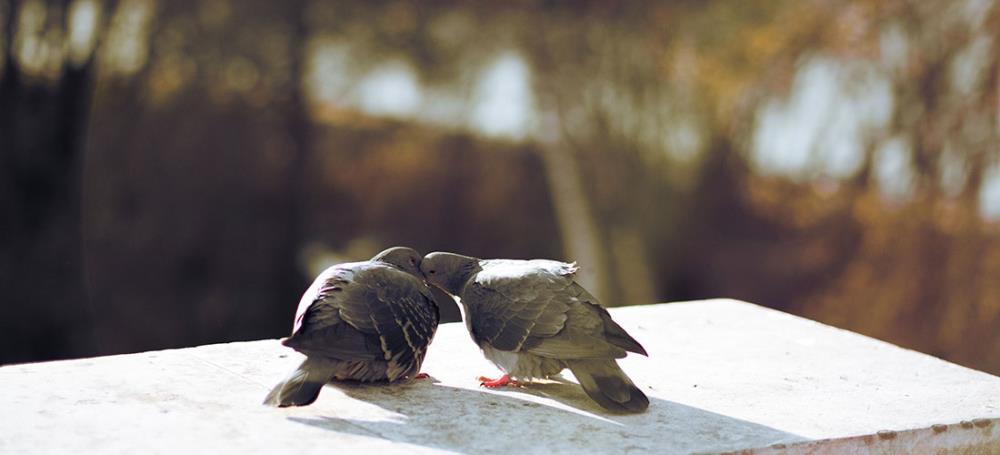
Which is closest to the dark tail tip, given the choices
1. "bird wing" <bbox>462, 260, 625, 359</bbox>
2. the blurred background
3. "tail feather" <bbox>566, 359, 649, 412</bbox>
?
"bird wing" <bbox>462, 260, 625, 359</bbox>

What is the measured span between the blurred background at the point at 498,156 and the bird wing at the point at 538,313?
3.74 metres

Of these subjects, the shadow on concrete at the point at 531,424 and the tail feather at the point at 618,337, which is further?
the tail feather at the point at 618,337

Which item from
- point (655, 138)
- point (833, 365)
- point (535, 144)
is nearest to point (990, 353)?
point (655, 138)

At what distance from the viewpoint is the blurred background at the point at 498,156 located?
552cm

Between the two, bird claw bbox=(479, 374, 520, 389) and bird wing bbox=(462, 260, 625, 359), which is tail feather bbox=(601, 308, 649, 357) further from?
bird claw bbox=(479, 374, 520, 389)

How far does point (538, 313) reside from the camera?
7.41 ft

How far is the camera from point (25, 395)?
2.23 metres

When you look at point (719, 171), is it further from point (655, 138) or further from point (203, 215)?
point (203, 215)

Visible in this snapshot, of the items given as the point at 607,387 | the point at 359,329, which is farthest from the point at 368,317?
the point at 607,387

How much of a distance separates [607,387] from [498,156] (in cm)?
452

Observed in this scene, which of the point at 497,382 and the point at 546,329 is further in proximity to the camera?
the point at 497,382

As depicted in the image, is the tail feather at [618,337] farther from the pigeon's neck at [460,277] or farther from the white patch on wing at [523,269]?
the pigeon's neck at [460,277]

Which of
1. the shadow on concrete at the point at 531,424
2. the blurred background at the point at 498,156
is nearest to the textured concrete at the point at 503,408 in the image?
the shadow on concrete at the point at 531,424

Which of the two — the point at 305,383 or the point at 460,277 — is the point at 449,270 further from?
the point at 305,383
